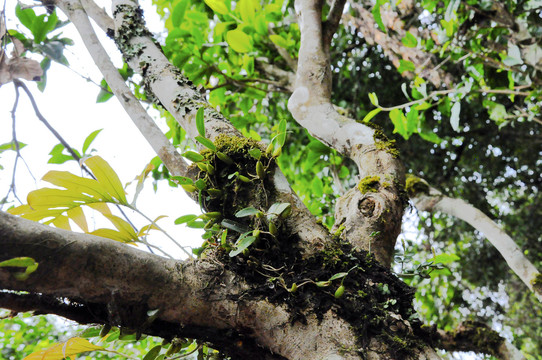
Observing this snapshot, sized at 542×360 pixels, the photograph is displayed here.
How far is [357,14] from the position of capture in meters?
3.29

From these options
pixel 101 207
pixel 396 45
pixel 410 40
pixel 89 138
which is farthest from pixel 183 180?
pixel 396 45

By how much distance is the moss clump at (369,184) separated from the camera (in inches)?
48.0

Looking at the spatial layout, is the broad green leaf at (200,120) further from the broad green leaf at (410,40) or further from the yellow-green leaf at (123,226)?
the broad green leaf at (410,40)

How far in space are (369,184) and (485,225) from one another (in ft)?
3.08

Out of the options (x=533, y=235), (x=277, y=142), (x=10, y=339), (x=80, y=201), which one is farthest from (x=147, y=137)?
(x=533, y=235)

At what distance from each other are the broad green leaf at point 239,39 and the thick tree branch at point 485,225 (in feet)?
3.55

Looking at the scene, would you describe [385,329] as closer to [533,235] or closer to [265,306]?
[265,306]

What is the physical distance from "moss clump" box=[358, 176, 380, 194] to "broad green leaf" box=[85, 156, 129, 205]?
70cm

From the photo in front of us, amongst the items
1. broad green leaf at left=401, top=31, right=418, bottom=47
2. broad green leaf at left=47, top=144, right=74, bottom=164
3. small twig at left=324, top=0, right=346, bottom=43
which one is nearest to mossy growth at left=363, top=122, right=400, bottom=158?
small twig at left=324, top=0, right=346, bottom=43

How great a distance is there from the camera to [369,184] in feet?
4.02

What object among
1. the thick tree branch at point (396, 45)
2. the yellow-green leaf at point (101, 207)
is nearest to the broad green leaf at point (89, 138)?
the yellow-green leaf at point (101, 207)

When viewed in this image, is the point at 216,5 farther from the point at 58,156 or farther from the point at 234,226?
the point at 234,226

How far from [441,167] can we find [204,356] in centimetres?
449

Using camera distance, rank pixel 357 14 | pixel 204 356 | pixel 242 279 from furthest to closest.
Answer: pixel 357 14, pixel 204 356, pixel 242 279
